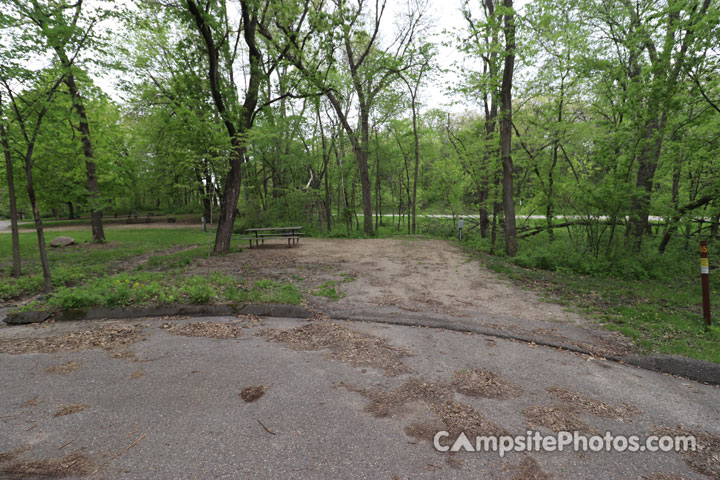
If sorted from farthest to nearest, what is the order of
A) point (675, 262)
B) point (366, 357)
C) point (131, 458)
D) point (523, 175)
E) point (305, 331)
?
point (523, 175)
point (675, 262)
point (305, 331)
point (366, 357)
point (131, 458)

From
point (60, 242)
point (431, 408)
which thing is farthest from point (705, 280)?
point (60, 242)

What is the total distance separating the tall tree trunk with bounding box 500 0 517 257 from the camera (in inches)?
356

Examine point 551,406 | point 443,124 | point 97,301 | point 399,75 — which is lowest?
point 551,406

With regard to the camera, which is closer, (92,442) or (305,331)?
(92,442)

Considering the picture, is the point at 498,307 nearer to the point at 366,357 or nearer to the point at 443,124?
the point at 366,357

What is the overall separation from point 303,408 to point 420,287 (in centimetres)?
448

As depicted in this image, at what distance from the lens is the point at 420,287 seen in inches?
263

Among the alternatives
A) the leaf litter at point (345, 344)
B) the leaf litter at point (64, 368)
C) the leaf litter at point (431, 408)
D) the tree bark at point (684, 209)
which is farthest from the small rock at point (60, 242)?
the tree bark at point (684, 209)

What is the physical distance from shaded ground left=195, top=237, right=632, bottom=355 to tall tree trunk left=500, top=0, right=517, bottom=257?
163cm

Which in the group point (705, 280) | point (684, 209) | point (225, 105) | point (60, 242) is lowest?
point (705, 280)

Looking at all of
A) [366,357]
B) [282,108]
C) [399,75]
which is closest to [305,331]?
[366,357]

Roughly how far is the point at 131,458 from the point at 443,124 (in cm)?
2011

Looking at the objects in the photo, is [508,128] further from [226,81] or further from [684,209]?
[226,81]

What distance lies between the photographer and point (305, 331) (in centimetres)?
432
